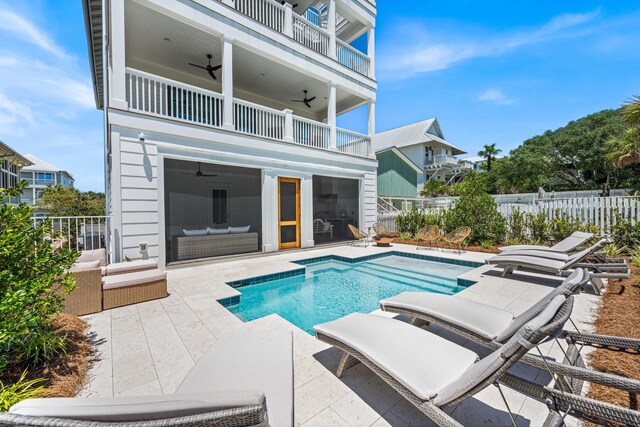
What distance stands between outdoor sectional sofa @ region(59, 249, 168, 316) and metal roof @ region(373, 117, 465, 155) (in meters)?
23.1

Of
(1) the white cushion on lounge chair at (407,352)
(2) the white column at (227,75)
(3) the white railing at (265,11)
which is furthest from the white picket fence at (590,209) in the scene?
(3) the white railing at (265,11)

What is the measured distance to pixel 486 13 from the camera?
8.72 m

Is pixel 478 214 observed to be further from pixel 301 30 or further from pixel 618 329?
pixel 301 30

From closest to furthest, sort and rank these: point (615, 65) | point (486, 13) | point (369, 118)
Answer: point (486, 13), point (369, 118), point (615, 65)

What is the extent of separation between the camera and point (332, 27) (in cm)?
953

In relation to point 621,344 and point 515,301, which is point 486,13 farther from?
point 621,344

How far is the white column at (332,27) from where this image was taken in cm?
938

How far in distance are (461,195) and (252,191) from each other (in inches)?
291

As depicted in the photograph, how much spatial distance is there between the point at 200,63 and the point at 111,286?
8.16 meters

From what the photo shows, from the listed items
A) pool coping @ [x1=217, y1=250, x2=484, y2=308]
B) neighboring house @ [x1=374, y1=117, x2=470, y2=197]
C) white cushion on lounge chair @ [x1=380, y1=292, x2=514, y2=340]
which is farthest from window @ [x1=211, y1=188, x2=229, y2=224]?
neighboring house @ [x1=374, y1=117, x2=470, y2=197]

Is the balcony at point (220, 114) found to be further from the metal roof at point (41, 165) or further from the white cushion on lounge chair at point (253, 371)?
the metal roof at point (41, 165)

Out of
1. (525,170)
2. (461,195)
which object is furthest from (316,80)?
(525,170)

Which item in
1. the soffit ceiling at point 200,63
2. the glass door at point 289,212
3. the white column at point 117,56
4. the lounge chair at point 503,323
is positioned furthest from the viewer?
the glass door at point 289,212

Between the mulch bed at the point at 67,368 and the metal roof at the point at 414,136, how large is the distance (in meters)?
24.4
